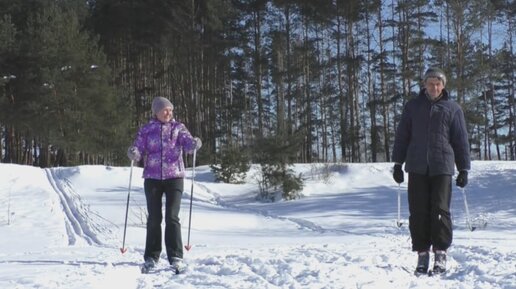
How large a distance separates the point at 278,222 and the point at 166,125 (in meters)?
6.56

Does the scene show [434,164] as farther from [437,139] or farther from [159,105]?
[159,105]

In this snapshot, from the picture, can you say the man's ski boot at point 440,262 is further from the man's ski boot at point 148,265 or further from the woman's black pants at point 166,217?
the man's ski boot at point 148,265

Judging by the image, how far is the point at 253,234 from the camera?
10.2 metres

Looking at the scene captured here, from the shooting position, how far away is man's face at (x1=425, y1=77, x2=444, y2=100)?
5.21 metres

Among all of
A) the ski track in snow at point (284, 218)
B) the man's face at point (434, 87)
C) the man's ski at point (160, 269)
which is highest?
the man's face at point (434, 87)

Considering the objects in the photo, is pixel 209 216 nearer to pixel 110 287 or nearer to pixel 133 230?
pixel 133 230

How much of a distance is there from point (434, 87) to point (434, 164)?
2.35 ft

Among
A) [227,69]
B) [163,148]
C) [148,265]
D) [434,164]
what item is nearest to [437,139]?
[434,164]

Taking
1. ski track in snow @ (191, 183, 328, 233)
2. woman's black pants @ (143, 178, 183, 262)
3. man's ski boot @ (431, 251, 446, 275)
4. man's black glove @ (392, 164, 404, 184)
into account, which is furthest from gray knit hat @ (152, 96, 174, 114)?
ski track in snow @ (191, 183, 328, 233)

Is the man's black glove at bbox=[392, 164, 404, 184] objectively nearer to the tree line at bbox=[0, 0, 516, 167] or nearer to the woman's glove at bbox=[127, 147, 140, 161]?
the woman's glove at bbox=[127, 147, 140, 161]

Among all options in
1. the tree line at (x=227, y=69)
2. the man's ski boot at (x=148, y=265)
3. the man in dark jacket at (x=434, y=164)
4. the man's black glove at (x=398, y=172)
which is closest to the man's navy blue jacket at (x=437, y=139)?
the man in dark jacket at (x=434, y=164)

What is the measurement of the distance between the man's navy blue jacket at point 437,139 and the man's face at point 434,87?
0.19ft

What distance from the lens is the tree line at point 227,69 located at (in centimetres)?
2619

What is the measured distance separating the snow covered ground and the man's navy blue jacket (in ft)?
3.18
